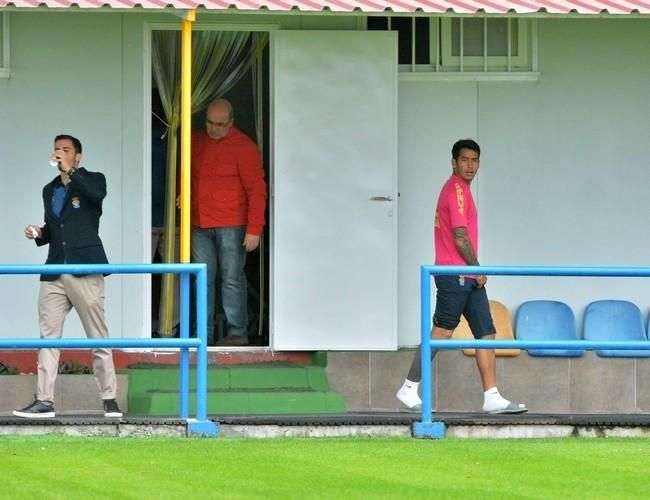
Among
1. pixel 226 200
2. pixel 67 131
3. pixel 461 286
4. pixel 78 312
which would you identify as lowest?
pixel 78 312

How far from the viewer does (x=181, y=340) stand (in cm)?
1120

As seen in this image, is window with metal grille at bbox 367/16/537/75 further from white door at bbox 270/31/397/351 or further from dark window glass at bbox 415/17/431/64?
white door at bbox 270/31/397/351

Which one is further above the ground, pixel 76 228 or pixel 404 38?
pixel 404 38

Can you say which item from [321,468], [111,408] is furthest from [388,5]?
[321,468]

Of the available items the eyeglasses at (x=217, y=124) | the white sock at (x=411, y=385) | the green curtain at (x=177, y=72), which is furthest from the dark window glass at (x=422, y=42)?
the white sock at (x=411, y=385)

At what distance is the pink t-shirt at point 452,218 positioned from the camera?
12133 mm

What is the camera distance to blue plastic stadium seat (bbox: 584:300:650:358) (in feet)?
45.2

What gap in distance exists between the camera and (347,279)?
43.7ft

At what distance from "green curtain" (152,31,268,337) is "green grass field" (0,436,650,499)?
2797 mm

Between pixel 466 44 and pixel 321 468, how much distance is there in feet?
15.3

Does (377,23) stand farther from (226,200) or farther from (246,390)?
(246,390)

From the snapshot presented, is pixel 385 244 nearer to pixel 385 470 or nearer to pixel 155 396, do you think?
pixel 155 396

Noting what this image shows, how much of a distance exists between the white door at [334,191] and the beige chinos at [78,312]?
171cm

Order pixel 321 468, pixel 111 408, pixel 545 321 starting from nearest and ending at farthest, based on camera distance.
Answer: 1. pixel 321 468
2. pixel 111 408
3. pixel 545 321
